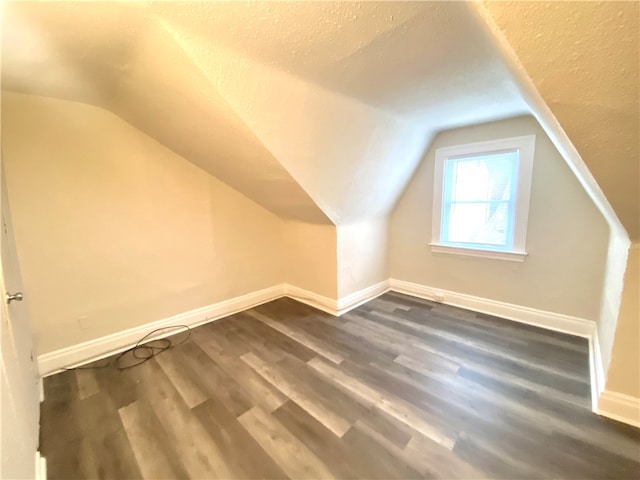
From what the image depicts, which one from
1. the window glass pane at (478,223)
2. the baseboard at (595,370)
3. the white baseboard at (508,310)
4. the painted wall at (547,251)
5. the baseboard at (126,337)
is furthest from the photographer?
the window glass pane at (478,223)

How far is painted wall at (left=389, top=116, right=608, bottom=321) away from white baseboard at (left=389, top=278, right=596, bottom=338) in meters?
0.06

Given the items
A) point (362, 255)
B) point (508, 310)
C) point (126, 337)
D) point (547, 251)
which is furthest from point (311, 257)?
point (547, 251)

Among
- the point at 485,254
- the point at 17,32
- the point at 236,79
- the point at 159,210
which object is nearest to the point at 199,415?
the point at 159,210

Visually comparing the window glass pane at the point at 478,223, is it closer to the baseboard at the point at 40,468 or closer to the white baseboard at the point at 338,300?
the white baseboard at the point at 338,300

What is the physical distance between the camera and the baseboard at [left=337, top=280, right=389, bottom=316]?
317 centimetres

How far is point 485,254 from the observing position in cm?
296

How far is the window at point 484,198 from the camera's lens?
268 cm

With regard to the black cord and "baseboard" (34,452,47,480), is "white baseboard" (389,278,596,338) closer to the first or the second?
the black cord

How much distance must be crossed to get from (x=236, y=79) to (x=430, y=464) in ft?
7.49

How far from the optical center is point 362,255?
3.39 meters

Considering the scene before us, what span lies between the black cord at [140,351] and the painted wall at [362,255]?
1.77m

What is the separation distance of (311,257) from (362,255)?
635mm

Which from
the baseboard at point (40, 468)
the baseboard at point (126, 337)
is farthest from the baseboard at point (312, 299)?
the baseboard at point (40, 468)

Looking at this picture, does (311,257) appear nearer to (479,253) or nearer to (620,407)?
(479,253)
